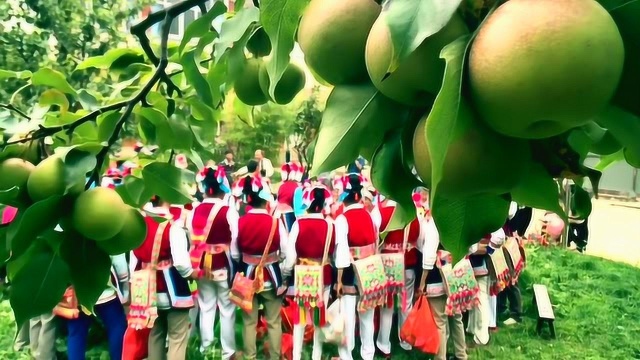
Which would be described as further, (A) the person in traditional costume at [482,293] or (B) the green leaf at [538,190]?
(A) the person in traditional costume at [482,293]

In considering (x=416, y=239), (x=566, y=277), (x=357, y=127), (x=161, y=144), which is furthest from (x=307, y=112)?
(x=357, y=127)

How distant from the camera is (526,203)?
543mm

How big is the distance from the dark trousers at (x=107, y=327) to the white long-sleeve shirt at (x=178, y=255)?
36 centimetres

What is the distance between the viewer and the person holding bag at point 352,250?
4422mm

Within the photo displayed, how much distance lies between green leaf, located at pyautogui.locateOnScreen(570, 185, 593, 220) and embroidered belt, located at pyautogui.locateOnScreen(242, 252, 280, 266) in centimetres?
385

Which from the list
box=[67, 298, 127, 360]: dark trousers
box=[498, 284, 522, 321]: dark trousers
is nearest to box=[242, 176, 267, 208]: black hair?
box=[67, 298, 127, 360]: dark trousers

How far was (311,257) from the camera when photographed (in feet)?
14.3

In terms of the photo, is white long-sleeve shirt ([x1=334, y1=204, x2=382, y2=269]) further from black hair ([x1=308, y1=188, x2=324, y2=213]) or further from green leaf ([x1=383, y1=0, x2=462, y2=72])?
green leaf ([x1=383, y1=0, x2=462, y2=72])

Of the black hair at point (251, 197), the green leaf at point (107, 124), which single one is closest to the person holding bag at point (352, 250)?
the black hair at point (251, 197)

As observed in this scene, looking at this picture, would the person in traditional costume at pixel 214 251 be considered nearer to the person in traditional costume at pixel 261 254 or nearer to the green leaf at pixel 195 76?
the person in traditional costume at pixel 261 254

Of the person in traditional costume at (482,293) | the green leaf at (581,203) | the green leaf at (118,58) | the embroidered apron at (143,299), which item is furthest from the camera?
the person in traditional costume at (482,293)

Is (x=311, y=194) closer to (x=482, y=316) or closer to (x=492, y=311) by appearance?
(x=482, y=316)

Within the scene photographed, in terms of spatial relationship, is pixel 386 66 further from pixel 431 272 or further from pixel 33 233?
pixel 431 272

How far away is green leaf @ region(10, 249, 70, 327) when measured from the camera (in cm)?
94
